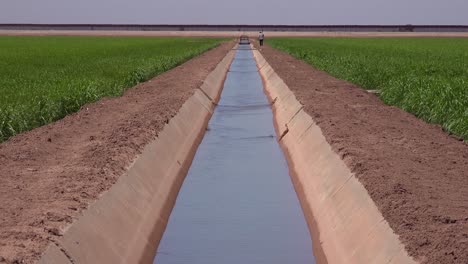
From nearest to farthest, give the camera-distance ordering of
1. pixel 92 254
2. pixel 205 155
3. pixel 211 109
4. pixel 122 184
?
1. pixel 92 254
2. pixel 122 184
3. pixel 205 155
4. pixel 211 109

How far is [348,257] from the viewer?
8.02 meters

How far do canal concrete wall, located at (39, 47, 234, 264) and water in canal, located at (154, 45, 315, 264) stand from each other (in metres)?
0.18

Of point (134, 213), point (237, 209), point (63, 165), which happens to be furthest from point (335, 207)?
point (63, 165)

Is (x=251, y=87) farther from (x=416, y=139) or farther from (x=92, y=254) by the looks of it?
(x=92, y=254)

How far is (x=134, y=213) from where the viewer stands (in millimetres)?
9180

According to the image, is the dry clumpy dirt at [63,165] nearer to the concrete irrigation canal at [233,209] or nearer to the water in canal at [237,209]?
the concrete irrigation canal at [233,209]

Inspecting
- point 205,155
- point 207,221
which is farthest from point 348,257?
point 205,155

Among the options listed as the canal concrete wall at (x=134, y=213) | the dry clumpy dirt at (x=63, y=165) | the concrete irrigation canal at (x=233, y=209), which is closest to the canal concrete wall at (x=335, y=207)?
the concrete irrigation canal at (x=233, y=209)

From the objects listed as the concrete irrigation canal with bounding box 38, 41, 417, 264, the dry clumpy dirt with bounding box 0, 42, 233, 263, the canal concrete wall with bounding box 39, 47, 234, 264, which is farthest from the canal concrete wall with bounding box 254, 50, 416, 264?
the dry clumpy dirt with bounding box 0, 42, 233, 263

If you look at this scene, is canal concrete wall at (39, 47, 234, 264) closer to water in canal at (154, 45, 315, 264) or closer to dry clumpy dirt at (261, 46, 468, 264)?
water in canal at (154, 45, 315, 264)

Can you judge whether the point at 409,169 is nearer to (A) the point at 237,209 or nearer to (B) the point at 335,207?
(B) the point at 335,207

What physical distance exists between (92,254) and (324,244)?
288 centimetres

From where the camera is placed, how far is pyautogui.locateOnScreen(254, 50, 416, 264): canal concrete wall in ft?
24.6

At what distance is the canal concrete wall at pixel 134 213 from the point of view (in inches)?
280
